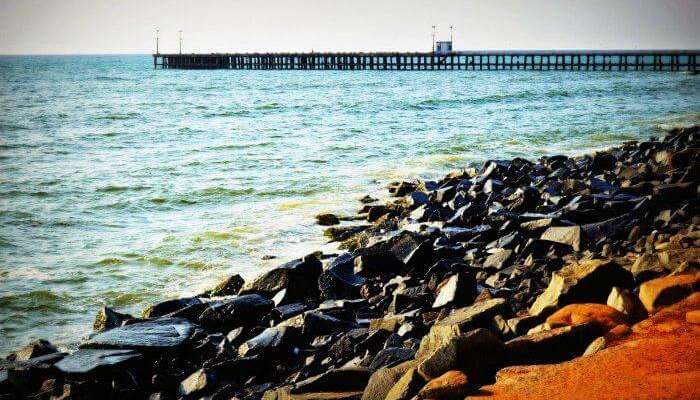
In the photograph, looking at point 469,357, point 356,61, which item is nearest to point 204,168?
point 469,357

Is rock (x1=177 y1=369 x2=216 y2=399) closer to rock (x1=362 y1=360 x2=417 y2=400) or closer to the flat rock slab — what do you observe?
the flat rock slab

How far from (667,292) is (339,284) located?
3.27 m

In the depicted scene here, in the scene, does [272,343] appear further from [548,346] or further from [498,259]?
[498,259]

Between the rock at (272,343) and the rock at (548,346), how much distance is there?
1.99 meters

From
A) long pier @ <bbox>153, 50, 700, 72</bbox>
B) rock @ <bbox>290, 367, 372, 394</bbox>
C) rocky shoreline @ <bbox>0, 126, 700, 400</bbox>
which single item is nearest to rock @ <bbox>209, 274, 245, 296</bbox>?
rocky shoreline @ <bbox>0, 126, 700, 400</bbox>

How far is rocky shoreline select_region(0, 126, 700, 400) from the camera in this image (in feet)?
13.0

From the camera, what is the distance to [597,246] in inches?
276

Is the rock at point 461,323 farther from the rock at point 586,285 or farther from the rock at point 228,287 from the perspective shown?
the rock at point 228,287

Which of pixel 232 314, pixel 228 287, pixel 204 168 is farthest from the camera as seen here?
pixel 204 168

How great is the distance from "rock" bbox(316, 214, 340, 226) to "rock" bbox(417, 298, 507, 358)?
6276mm

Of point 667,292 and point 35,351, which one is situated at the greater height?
point 667,292

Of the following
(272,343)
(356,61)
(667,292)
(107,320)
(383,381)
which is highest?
(356,61)

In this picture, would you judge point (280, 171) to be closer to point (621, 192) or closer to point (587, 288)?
point (621, 192)

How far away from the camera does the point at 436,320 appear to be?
17.5 ft
